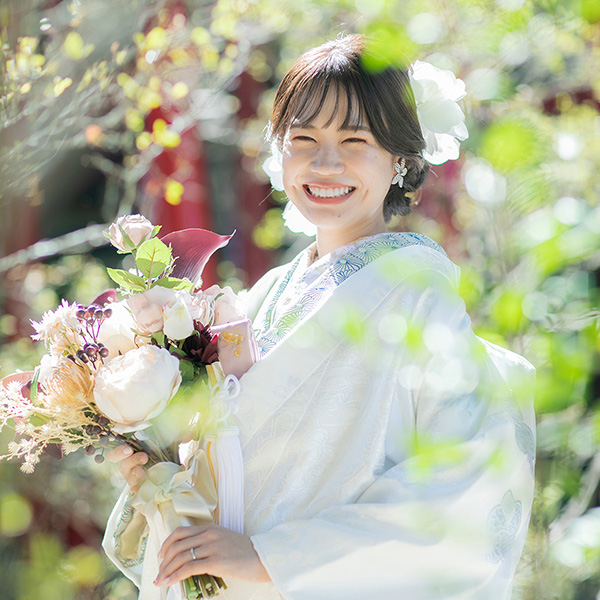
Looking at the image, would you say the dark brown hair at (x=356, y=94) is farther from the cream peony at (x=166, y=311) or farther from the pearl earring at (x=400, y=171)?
the cream peony at (x=166, y=311)

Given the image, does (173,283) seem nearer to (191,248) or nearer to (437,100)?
(191,248)

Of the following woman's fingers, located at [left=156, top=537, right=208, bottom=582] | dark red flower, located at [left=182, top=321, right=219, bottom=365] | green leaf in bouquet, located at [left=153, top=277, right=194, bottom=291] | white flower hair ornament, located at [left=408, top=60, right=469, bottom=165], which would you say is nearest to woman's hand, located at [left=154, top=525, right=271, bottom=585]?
woman's fingers, located at [left=156, top=537, right=208, bottom=582]


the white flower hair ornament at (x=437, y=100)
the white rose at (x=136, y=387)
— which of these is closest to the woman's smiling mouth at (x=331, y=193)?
the white flower hair ornament at (x=437, y=100)

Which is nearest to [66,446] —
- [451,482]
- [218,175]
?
[451,482]

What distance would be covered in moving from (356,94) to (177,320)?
652mm

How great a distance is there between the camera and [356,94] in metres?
1.69

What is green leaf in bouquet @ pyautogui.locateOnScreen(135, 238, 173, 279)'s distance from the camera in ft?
5.09

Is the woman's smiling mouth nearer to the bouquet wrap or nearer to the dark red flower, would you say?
the dark red flower

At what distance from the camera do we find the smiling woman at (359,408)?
1467 millimetres

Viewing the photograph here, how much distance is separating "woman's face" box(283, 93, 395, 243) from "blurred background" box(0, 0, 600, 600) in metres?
0.23

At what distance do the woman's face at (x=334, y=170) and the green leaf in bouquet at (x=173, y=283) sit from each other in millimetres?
369

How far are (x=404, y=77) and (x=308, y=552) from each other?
3.53 ft

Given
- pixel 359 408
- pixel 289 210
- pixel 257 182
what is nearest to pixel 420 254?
pixel 359 408

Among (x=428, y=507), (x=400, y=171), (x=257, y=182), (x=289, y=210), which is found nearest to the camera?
(x=428, y=507)
